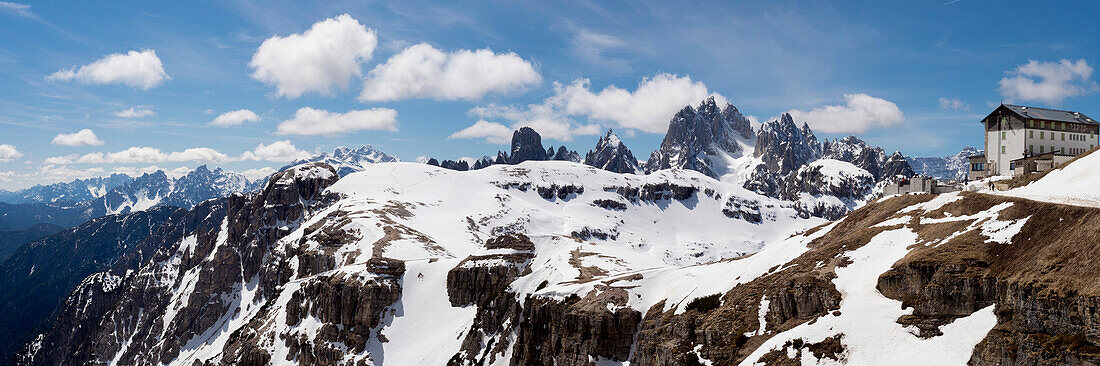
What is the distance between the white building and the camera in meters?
86.6

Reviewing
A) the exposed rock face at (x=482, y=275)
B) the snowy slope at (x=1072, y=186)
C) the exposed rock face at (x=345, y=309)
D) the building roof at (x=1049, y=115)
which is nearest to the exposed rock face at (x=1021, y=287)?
the snowy slope at (x=1072, y=186)

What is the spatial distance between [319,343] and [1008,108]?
140011 mm

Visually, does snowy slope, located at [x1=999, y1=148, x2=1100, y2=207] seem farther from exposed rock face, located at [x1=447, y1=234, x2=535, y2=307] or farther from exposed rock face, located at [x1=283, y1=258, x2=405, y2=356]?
exposed rock face, located at [x1=283, y1=258, x2=405, y2=356]

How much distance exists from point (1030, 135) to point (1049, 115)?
8.29m

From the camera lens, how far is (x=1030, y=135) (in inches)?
3391

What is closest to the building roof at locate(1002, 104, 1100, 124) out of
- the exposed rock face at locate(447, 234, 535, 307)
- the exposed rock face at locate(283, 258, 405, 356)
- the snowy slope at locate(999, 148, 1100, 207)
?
the snowy slope at locate(999, 148, 1100, 207)

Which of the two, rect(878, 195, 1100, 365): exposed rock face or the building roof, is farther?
the building roof

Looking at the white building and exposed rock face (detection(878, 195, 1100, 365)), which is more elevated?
the white building

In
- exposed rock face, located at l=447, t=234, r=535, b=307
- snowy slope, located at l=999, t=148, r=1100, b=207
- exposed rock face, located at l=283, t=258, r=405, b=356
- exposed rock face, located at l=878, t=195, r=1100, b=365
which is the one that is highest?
snowy slope, located at l=999, t=148, r=1100, b=207

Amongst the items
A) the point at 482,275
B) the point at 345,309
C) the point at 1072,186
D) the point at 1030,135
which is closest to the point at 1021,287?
the point at 1072,186

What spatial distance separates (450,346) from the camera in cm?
11931

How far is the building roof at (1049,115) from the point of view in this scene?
88156mm

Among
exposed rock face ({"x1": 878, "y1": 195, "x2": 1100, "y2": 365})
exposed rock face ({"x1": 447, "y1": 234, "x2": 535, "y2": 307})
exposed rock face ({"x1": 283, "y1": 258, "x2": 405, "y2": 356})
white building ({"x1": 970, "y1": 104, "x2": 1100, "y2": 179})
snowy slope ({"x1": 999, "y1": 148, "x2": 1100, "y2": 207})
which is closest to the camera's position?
exposed rock face ({"x1": 878, "y1": 195, "x2": 1100, "y2": 365})

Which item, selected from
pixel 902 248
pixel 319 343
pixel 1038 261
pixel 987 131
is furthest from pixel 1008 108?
pixel 319 343
